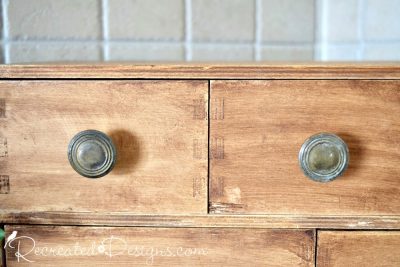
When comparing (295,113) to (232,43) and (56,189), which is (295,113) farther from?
(232,43)

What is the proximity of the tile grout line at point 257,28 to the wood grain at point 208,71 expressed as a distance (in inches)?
17.6

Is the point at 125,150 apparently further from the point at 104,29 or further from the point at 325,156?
the point at 104,29

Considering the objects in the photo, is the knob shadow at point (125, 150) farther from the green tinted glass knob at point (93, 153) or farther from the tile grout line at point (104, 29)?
the tile grout line at point (104, 29)

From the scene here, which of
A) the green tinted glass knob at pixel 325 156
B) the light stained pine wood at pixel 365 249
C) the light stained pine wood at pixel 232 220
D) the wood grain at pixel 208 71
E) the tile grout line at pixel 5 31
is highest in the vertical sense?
the tile grout line at pixel 5 31

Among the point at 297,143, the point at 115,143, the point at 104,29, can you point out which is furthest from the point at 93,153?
the point at 104,29

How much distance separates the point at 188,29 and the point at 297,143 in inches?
20.0

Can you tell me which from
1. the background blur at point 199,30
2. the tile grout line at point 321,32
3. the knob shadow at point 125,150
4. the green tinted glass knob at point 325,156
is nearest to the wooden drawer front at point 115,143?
the knob shadow at point 125,150

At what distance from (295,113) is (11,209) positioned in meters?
0.43

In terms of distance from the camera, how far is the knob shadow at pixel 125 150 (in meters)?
0.58

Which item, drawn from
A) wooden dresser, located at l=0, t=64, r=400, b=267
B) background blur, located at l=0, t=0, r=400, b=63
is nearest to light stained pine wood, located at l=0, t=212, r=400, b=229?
wooden dresser, located at l=0, t=64, r=400, b=267

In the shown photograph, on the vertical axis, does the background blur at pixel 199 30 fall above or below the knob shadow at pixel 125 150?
above

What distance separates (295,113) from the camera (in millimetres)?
572

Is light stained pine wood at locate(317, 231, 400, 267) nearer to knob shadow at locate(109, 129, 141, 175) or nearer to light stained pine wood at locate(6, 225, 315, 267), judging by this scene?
light stained pine wood at locate(6, 225, 315, 267)

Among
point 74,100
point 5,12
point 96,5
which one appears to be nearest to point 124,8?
point 96,5
